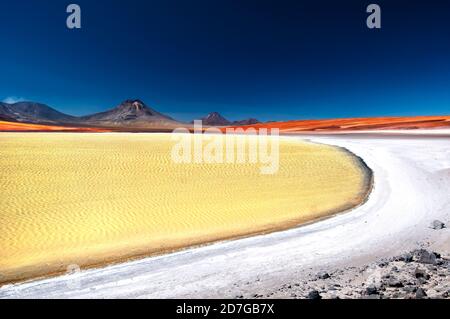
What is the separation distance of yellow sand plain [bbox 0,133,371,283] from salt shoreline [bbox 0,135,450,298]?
0.90 meters

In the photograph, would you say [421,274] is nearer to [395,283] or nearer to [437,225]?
[395,283]

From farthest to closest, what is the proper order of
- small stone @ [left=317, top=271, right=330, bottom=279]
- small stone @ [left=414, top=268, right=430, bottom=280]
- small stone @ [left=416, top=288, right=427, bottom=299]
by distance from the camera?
small stone @ [left=317, top=271, right=330, bottom=279], small stone @ [left=414, top=268, right=430, bottom=280], small stone @ [left=416, top=288, right=427, bottom=299]

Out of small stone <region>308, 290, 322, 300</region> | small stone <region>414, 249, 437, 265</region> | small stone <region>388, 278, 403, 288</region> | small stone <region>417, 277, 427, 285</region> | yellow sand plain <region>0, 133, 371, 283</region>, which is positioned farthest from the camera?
yellow sand plain <region>0, 133, 371, 283</region>

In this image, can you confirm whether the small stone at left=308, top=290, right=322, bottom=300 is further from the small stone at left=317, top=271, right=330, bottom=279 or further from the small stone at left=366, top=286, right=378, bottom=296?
the small stone at left=317, top=271, right=330, bottom=279

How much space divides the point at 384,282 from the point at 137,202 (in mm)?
9468

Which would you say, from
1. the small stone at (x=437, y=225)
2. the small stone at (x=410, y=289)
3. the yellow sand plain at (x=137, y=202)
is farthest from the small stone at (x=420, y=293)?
the yellow sand plain at (x=137, y=202)

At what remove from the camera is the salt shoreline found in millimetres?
6801

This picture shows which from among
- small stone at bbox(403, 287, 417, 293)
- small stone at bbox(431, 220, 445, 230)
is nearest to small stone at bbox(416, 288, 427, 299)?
small stone at bbox(403, 287, 417, 293)

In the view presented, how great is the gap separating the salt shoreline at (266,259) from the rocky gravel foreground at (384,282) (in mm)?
398

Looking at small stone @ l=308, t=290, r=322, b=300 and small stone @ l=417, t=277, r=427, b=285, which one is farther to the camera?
small stone @ l=417, t=277, r=427, b=285

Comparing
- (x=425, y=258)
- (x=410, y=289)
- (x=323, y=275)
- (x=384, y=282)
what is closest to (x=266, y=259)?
(x=323, y=275)
